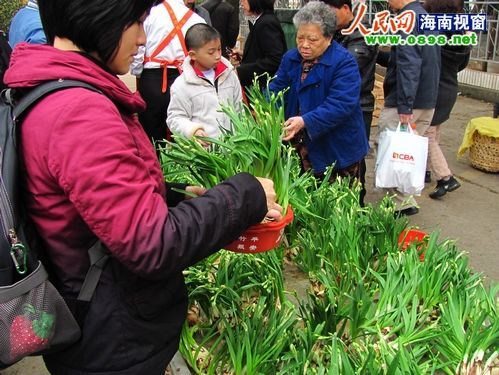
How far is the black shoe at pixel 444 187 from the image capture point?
15.9ft

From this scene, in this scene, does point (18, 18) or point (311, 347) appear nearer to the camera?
point (311, 347)

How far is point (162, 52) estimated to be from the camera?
4016 millimetres

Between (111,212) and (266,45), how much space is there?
12.2ft

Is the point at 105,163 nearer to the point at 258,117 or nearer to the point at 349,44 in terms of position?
the point at 258,117

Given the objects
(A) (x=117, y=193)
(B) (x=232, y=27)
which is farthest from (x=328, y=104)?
(B) (x=232, y=27)

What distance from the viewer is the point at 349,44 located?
3.89 metres

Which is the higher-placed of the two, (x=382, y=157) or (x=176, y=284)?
(x=176, y=284)

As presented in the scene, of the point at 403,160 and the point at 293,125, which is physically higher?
the point at 293,125

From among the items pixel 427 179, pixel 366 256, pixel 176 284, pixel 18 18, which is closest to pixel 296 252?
pixel 366 256

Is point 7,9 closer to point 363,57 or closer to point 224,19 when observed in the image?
point 224,19

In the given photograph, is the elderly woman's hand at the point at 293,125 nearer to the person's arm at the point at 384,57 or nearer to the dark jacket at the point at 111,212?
the person's arm at the point at 384,57

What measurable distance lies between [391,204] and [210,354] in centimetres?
140

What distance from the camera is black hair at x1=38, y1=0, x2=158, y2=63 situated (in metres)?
1.22

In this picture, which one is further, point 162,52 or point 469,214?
point 469,214
